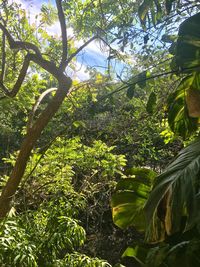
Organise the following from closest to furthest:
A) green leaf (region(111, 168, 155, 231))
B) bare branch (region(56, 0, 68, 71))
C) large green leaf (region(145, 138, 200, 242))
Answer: large green leaf (region(145, 138, 200, 242)) < green leaf (region(111, 168, 155, 231)) < bare branch (region(56, 0, 68, 71))

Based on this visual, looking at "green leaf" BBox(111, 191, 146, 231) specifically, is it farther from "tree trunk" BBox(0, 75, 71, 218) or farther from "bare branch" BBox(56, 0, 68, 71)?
"bare branch" BBox(56, 0, 68, 71)

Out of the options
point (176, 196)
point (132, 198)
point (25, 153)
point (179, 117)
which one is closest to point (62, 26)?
point (25, 153)

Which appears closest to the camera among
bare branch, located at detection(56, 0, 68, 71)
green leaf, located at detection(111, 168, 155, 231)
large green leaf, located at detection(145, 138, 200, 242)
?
large green leaf, located at detection(145, 138, 200, 242)

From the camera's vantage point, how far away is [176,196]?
0.88m

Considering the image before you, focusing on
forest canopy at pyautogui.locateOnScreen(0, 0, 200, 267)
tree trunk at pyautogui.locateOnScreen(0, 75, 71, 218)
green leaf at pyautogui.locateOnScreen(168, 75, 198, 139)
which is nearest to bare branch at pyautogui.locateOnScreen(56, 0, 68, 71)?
forest canopy at pyautogui.locateOnScreen(0, 0, 200, 267)

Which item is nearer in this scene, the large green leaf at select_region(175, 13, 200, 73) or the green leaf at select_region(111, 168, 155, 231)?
the large green leaf at select_region(175, 13, 200, 73)

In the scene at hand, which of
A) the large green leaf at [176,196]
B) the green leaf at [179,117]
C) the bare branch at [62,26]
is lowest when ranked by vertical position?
the large green leaf at [176,196]

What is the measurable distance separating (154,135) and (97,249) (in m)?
1.55

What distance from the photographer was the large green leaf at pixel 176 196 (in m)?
0.85

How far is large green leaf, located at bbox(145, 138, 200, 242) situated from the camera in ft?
2.79

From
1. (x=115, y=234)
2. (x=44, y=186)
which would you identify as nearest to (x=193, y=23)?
(x=44, y=186)

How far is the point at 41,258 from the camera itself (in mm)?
2600

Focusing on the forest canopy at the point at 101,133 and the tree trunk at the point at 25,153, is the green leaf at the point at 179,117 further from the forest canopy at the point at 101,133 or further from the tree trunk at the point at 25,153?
the tree trunk at the point at 25,153

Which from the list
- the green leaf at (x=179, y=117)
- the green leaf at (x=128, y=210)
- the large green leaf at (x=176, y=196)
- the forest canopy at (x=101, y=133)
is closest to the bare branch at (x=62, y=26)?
the forest canopy at (x=101, y=133)
